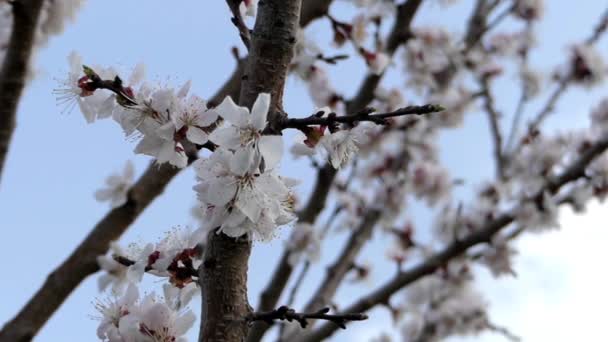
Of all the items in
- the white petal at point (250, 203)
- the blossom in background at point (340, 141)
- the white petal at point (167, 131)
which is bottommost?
the white petal at point (250, 203)

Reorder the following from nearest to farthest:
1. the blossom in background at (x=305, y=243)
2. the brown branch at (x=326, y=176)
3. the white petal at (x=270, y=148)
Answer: the white petal at (x=270, y=148) → the brown branch at (x=326, y=176) → the blossom in background at (x=305, y=243)

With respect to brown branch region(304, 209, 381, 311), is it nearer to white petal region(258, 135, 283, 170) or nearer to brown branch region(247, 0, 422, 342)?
brown branch region(247, 0, 422, 342)

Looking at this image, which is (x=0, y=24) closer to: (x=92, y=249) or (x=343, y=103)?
(x=92, y=249)

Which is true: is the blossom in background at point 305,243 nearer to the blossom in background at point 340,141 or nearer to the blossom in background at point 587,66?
the blossom in background at point 340,141

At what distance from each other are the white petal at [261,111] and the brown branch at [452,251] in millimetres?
2109

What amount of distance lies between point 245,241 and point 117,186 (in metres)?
1.81

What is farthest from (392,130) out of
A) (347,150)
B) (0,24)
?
(347,150)

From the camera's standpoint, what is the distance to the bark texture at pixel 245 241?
112cm

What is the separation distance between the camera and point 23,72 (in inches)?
90.8

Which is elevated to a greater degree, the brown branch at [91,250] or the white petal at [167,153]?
the brown branch at [91,250]

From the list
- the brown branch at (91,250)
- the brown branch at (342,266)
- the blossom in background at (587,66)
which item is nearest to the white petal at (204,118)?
the brown branch at (91,250)

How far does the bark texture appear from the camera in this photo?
44.0 inches

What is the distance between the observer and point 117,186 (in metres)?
2.84

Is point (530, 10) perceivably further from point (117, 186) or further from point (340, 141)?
point (340, 141)
